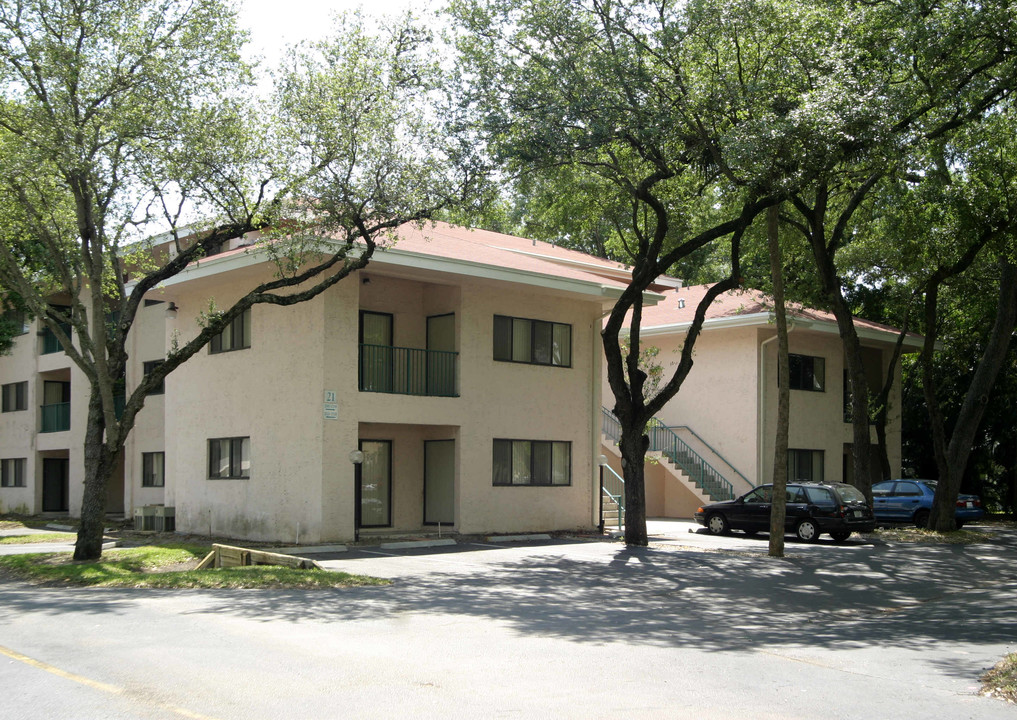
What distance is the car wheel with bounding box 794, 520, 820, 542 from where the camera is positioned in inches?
927

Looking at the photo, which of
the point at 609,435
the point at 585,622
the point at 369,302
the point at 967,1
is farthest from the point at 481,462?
the point at 967,1

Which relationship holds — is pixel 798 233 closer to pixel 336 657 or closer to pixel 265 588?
pixel 265 588

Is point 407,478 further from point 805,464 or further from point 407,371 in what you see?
point 805,464

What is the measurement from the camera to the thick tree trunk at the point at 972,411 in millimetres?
25203

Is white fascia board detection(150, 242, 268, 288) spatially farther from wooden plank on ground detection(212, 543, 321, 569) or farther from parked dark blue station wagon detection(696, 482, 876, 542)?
parked dark blue station wagon detection(696, 482, 876, 542)

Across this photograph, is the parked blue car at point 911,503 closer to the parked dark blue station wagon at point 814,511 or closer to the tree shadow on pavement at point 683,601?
the parked dark blue station wagon at point 814,511

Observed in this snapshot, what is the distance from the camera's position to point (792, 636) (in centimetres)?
1136

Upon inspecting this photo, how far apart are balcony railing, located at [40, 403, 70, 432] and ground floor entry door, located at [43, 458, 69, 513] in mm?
1766

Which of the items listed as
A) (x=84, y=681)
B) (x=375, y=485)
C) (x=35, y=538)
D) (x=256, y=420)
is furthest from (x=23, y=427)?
(x=84, y=681)

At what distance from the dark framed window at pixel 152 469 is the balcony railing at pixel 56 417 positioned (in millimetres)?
4899

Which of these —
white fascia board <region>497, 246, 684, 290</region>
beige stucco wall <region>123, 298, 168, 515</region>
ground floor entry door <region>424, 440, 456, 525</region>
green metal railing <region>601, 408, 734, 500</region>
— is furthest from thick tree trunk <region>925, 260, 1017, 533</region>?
beige stucco wall <region>123, 298, 168, 515</region>

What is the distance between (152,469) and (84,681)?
23.5 metres

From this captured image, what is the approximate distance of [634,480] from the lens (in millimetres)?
21281

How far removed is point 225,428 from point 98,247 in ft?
23.1
